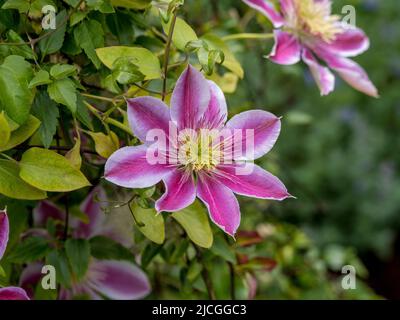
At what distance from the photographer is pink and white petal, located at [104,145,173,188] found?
0.63 metres

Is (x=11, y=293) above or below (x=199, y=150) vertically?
below

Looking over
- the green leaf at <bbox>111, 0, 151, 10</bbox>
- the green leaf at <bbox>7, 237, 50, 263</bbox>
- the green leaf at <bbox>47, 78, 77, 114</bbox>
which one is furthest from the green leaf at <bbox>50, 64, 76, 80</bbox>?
the green leaf at <bbox>7, 237, 50, 263</bbox>

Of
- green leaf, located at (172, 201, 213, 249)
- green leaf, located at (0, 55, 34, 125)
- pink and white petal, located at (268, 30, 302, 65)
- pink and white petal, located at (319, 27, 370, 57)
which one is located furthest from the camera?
pink and white petal, located at (319, 27, 370, 57)

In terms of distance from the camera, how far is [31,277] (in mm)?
853

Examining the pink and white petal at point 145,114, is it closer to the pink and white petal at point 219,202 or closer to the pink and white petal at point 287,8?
the pink and white petal at point 219,202

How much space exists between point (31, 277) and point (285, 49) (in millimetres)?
404

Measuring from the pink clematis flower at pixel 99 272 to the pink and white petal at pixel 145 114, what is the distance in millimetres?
236

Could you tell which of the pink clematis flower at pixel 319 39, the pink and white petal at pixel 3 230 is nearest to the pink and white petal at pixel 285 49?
the pink clematis flower at pixel 319 39

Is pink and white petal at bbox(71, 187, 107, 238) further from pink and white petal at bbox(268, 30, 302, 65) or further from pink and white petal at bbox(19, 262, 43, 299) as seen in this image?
pink and white petal at bbox(268, 30, 302, 65)

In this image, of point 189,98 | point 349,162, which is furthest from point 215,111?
point 349,162

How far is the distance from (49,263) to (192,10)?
653 millimetres

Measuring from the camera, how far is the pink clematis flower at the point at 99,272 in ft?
2.87

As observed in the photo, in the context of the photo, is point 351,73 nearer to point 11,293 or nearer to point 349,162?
point 11,293

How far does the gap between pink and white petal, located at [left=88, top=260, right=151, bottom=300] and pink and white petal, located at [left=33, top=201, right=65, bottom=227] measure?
0.27 feet
